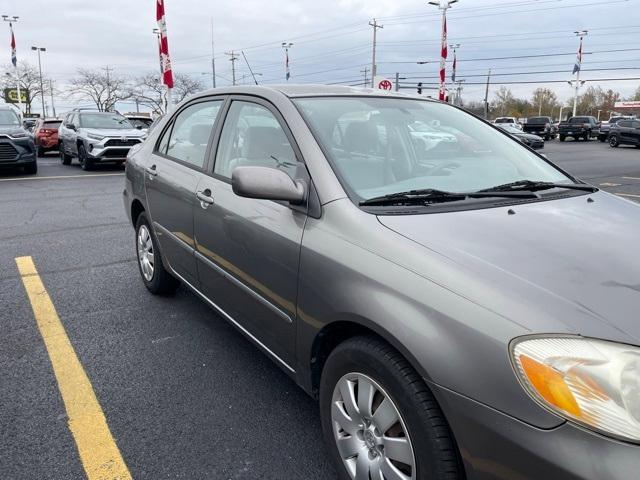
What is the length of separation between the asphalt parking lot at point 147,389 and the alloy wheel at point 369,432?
0.38 m

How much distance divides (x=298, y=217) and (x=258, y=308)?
0.58 metres

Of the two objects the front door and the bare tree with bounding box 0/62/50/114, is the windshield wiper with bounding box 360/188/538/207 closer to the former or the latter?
the front door

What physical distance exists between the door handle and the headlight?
1996mm

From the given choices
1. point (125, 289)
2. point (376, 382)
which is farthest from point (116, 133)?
point (376, 382)

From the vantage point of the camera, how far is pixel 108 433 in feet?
8.29

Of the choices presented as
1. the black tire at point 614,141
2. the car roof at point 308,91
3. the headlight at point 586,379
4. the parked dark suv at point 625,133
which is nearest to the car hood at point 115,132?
the car roof at point 308,91

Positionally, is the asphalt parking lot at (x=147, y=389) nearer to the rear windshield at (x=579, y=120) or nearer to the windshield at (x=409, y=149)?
the windshield at (x=409, y=149)

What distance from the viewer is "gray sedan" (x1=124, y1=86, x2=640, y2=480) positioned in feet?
4.59

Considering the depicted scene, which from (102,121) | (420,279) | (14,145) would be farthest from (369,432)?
(102,121)

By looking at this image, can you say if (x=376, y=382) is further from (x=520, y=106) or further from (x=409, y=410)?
(x=520, y=106)

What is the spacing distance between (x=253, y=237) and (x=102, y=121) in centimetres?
1434

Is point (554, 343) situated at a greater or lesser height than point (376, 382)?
greater

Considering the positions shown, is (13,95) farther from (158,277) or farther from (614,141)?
(158,277)

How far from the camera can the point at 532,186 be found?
261cm
